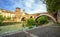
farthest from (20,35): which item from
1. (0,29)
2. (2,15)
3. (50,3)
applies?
(50,3)

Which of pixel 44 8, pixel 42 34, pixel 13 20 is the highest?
pixel 44 8

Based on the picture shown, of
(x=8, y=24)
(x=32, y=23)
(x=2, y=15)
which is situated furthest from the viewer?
(x=32, y=23)

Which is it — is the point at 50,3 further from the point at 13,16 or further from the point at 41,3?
the point at 13,16

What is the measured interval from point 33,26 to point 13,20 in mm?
635

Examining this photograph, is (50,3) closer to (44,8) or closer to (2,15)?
(44,8)

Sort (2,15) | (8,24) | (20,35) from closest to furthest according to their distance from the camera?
(20,35) < (2,15) < (8,24)

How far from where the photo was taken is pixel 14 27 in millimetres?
3998

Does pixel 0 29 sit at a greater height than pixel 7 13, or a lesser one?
lesser

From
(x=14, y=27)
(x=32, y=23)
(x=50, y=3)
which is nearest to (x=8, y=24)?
(x=14, y=27)

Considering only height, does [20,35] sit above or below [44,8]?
below

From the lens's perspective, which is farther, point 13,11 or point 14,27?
point 14,27

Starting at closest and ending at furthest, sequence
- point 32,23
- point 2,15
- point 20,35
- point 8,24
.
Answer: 1. point 20,35
2. point 2,15
3. point 8,24
4. point 32,23

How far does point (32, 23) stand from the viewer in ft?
14.2

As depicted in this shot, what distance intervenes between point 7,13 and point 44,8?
88 cm
